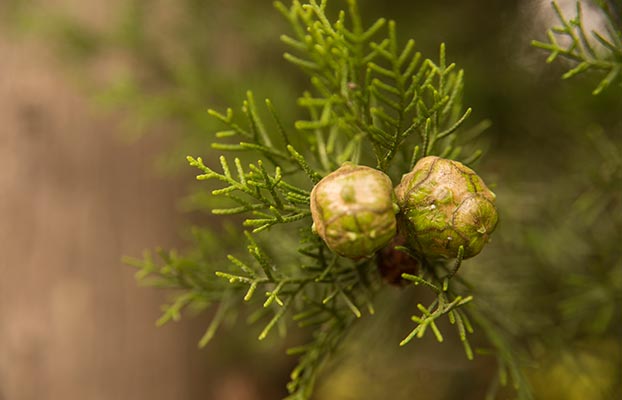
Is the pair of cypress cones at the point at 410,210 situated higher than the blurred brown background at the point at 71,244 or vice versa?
the pair of cypress cones at the point at 410,210

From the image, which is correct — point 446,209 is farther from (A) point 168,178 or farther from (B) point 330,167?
(A) point 168,178

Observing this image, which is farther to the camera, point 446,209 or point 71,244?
point 71,244

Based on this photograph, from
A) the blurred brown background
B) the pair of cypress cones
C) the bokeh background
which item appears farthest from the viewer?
the blurred brown background

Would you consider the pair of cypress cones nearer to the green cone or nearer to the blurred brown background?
the green cone

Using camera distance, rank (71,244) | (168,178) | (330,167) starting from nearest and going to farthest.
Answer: (330,167)
(71,244)
(168,178)

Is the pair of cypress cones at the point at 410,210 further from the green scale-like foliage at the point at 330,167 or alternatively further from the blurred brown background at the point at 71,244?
the blurred brown background at the point at 71,244

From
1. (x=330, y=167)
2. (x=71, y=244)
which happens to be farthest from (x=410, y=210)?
(x=71, y=244)

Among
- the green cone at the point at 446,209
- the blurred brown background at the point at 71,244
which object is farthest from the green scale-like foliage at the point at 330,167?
the blurred brown background at the point at 71,244

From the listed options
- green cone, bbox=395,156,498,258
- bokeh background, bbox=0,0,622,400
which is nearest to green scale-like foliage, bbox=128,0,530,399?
green cone, bbox=395,156,498,258

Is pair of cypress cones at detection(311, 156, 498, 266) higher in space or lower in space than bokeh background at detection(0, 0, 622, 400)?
higher
